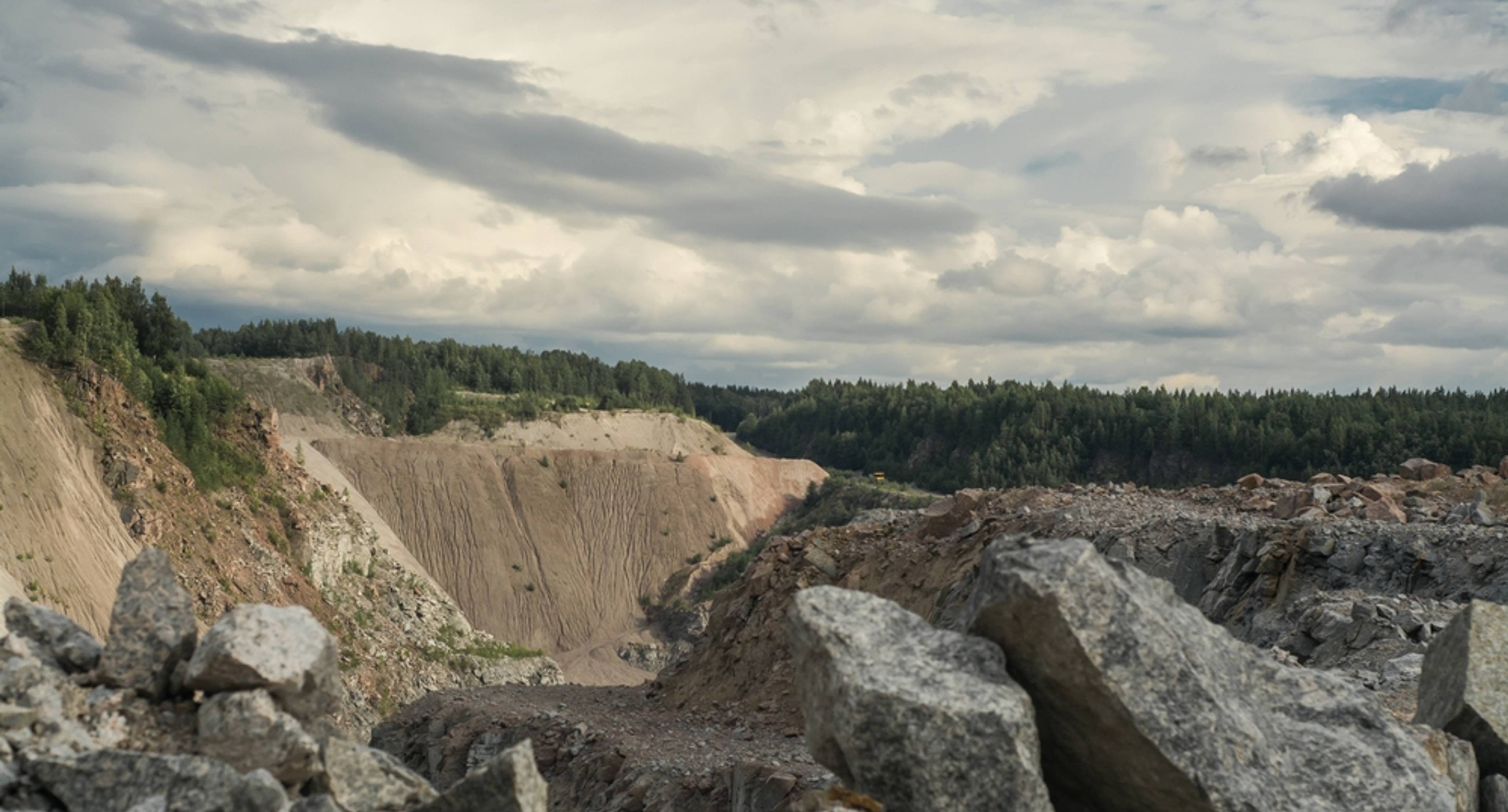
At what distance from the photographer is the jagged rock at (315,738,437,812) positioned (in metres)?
7.52

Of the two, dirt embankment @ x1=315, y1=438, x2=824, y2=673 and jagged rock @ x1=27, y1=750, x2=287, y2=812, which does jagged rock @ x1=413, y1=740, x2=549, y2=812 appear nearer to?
jagged rock @ x1=27, y1=750, x2=287, y2=812

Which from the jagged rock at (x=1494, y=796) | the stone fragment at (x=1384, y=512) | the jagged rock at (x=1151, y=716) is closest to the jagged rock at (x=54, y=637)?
the jagged rock at (x=1151, y=716)

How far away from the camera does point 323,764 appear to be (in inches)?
298

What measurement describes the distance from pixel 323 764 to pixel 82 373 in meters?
39.7

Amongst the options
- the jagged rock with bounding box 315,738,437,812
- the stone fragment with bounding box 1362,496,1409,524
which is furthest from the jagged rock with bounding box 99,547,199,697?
the stone fragment with bounding box 1362,496,1409,524

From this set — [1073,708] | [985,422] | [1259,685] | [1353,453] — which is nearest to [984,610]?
[1073,708]

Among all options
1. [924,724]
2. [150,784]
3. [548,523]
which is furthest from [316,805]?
[548,523]

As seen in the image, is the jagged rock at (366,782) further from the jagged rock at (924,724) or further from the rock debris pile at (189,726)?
the jagged rock at (924,724)

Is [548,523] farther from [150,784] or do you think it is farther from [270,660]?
[150,784]

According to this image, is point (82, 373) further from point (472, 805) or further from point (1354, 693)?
point (1354, 693)

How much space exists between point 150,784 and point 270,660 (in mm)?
955

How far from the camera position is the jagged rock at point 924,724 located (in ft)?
23.7

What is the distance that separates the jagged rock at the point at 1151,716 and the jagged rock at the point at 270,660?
441 centimetres

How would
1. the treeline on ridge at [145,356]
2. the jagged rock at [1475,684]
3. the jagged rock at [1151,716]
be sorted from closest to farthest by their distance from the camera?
1. the jagged rock at [1151,716]
2. the jagged rock at [1475,684]
3. the treeline on ridge at [145,356]
